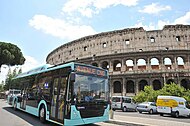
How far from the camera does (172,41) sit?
37.2 metres

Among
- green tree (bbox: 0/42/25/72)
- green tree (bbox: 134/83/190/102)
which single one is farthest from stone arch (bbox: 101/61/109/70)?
green tree (bbox: 0/42/25/72)

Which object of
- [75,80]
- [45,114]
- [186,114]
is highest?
[75,80]

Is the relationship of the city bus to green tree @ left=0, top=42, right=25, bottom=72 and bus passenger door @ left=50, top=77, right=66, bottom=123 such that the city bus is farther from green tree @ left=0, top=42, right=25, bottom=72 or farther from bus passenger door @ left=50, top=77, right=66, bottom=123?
green tree @ left=0, top=42, right=25, bottom=72

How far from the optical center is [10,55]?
3825cm

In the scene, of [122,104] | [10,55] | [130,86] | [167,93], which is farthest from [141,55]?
[10,55]

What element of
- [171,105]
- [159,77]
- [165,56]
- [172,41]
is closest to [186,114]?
[171,105]

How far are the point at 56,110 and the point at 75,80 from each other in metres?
1.64

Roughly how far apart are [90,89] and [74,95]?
839 millimetres

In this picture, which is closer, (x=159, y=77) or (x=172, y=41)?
(x=159, y=77)

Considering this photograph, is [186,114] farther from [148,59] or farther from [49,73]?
[148,59]

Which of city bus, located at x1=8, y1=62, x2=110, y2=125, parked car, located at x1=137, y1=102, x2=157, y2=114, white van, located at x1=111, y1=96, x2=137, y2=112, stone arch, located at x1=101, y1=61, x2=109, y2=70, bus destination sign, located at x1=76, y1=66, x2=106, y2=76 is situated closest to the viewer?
city bus, located at x1=8, y1=62, x2=110, y2=125

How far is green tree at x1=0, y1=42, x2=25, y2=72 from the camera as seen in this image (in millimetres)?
37375

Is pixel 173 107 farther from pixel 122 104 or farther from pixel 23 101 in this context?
pixel 23 101

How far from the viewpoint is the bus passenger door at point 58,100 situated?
710 centimetres
